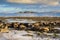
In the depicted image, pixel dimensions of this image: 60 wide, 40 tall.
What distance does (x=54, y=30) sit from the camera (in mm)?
4211

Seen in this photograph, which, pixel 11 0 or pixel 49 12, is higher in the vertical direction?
pixel 11 0

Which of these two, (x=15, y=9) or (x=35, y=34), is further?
(x=15, y=9)

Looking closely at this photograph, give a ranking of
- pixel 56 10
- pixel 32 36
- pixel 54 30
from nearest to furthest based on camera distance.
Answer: pixel 32 36
pixel 54 30
pixel 56 10

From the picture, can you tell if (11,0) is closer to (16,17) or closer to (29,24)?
(16,17)

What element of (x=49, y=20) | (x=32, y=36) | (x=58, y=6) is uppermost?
(x=58, y=6)

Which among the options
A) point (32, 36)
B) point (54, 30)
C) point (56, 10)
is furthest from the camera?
point (56, 10)

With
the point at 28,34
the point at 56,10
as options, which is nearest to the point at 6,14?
the point at 28,34

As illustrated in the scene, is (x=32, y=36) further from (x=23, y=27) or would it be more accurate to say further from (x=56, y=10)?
(x=56, y=10)

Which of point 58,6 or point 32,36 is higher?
point 58,6

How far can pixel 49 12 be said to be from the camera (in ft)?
15.3

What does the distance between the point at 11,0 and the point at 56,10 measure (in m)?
1.28

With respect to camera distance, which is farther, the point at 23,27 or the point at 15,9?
the point at 15,9

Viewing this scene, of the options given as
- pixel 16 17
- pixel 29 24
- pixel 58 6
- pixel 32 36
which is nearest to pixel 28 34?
pixel 32 36

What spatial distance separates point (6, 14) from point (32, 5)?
75 centimetres
